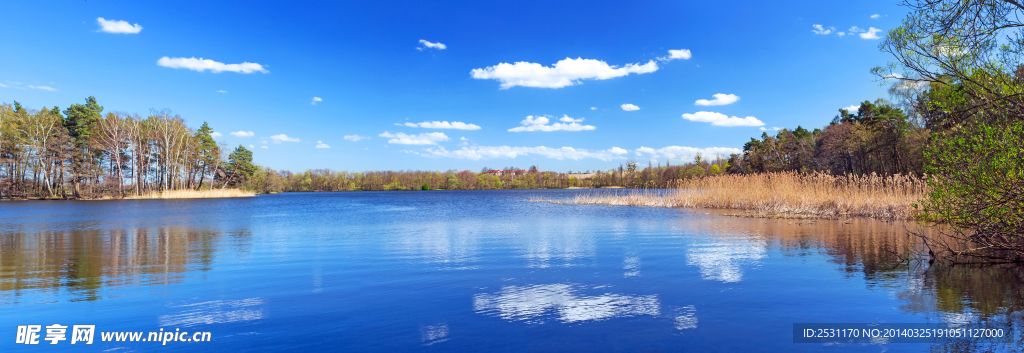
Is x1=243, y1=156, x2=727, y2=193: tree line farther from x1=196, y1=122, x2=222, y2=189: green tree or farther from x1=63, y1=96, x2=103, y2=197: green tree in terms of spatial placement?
x1=63, y1=96, x2=103, y2=197: green tree

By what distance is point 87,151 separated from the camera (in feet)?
161

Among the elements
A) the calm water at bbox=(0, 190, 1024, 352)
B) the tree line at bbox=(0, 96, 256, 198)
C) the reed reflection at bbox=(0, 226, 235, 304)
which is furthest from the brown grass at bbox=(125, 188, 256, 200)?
the calm water at bbox=(0, 190, 1024, 352)

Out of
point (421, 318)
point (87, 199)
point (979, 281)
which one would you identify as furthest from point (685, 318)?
point (87, 199)

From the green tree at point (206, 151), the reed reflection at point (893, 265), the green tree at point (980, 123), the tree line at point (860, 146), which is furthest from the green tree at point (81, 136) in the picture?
the tree line at point (860, 146)

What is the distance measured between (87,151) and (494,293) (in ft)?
207

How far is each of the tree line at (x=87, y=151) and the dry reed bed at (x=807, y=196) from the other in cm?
5308

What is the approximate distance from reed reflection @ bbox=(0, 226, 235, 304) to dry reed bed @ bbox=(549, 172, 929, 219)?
19364 millimetres

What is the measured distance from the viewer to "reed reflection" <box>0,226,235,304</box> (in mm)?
6858

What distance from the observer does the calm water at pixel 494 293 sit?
4508mm

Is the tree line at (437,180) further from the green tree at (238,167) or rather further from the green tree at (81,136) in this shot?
the green tree at (81,136)

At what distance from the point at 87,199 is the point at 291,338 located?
192 feet

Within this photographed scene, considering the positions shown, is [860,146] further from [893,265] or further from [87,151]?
[87,151]

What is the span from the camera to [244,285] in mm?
6902

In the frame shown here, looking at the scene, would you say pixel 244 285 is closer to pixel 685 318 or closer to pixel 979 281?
pixel 685 318
